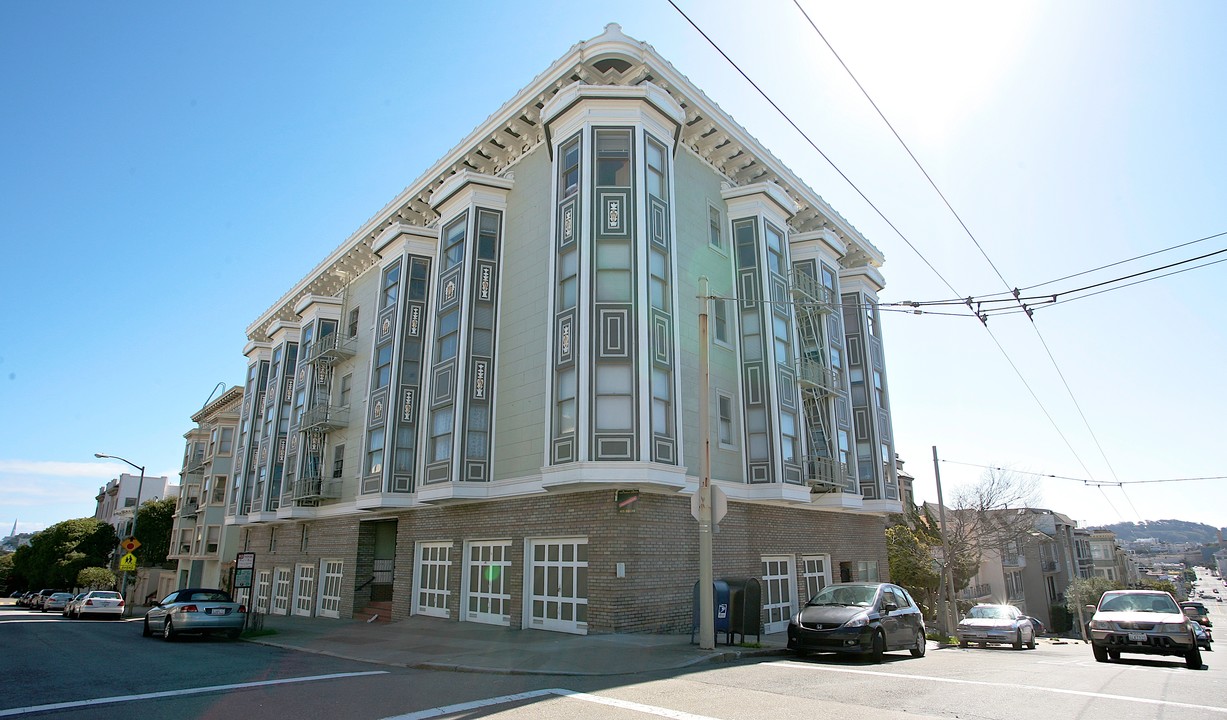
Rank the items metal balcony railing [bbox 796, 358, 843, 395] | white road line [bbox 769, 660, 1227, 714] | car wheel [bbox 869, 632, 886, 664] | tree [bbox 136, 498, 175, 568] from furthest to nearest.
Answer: tree [bbox 136, 498, 175, 568], metal balcony railing [bbox 796, 358, 843, 395], car wheel [bbox 869, 632, 886, 664], white road line [bbox 769, 660, 1227, 714]

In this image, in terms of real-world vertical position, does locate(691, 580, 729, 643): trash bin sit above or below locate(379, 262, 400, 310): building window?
below

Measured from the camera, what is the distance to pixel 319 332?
30.6m

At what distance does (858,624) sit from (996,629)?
10.3 m

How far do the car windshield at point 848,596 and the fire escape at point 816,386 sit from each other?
738cm

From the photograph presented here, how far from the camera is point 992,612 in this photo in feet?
66.7

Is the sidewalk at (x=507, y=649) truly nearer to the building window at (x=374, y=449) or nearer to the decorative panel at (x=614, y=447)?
the decorative panel at (x=614, y=447)

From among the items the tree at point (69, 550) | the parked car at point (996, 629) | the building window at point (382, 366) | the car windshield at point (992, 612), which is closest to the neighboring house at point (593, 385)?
the building window at point (382, 366)

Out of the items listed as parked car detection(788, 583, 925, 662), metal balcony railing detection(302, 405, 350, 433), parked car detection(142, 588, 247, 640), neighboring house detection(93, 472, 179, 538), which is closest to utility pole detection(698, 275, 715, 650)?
parked car detection(788, 583, 925, 662)

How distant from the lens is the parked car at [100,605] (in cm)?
3109

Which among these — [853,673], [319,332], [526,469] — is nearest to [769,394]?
[526,469]

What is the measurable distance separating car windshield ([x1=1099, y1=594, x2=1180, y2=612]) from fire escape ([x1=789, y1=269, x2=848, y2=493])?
25.4ft

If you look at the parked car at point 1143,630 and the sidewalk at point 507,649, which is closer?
the sidewalk at point 507,649

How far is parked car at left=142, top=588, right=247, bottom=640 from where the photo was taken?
17.5m

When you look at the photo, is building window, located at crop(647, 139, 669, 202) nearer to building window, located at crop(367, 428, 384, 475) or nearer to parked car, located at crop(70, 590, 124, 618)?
building window, located at crop(367, 428, 384, 475)
